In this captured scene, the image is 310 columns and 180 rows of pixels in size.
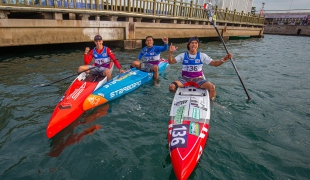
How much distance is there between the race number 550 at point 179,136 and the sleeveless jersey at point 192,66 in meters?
2.33

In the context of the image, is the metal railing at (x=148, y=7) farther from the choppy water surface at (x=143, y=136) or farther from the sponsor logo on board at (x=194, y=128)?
the sponsor logo on board at (x=194, y=128)

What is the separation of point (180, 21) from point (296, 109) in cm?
1442

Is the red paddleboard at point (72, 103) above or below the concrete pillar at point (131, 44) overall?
below

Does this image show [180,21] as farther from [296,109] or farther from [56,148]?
[56,148]

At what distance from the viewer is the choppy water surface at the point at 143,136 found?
11.1 ft

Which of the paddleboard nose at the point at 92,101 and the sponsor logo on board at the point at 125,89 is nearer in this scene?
the paddleboard nose at the point at 92,101

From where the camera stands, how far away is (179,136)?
143 inches

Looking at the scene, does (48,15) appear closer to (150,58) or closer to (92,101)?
(150,58)

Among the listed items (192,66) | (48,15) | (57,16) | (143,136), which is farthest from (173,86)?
(48,15)

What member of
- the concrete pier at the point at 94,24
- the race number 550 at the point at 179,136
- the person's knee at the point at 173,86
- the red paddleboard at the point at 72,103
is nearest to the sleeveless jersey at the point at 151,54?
the red paddleboard at the point at 72,103

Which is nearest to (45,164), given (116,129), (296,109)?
(116,129)

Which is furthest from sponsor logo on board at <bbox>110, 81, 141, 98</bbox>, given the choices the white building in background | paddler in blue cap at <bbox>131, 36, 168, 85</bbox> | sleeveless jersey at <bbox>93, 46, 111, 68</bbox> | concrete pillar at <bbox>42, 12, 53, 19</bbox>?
the white building in background

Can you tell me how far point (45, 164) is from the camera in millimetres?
3445

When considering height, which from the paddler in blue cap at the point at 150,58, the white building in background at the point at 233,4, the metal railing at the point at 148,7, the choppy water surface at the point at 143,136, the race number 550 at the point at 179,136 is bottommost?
the choppy water surface at the point at 143,136
